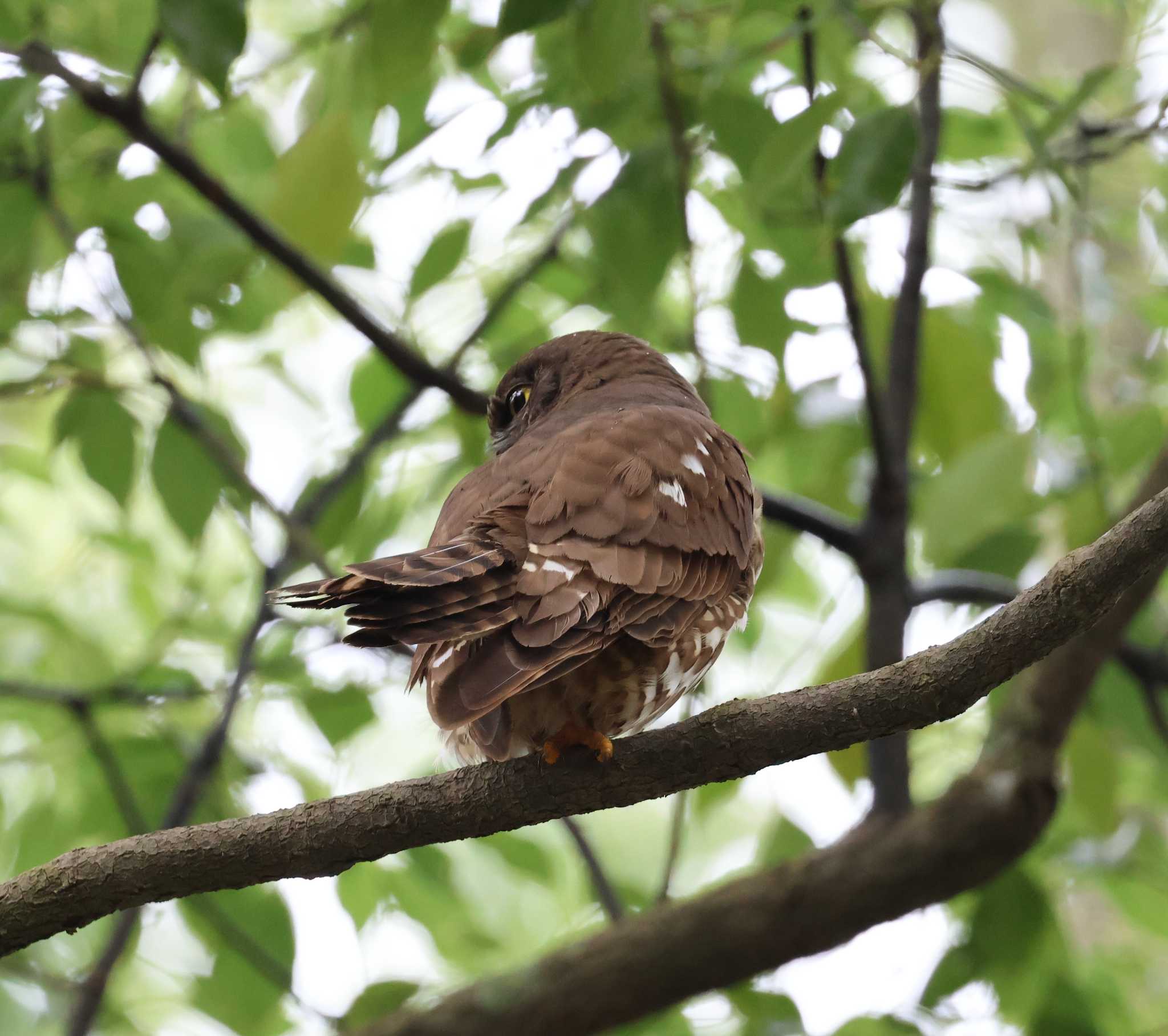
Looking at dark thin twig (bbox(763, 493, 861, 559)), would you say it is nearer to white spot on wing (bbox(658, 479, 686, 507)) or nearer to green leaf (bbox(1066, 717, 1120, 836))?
green leaf (bbox(1066, 717, 1120, 836))

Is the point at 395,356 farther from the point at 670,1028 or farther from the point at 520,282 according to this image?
the point at 670,1028

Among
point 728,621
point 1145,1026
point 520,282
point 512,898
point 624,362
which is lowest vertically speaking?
point 1145,1026

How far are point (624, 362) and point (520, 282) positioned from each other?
93cm

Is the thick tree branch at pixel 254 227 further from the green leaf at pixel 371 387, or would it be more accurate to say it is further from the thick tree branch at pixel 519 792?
the thick tree branch at pixel 519 792

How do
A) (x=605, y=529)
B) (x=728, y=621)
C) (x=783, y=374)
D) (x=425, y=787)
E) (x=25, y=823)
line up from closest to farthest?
(x=425, y=787) → (x=605, y=529) → (x=728, y=621) → (x=783, y=374) → (x=25, y=823)

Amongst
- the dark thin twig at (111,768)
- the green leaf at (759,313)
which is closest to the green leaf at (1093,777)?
the green leaf at (759,313)

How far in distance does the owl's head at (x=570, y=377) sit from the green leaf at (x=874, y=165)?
1.28 meters

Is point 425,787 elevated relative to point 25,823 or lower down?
lower down

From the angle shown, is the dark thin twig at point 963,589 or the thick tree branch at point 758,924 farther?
the dark thin twig at point 963,589

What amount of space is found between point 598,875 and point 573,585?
1.96 m

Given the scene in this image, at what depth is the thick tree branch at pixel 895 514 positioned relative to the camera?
4574 millimetres

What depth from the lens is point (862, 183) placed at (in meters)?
2.90

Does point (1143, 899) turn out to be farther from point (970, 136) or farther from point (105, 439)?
point (105, 439)

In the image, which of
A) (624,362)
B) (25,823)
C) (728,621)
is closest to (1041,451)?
(624,362)
